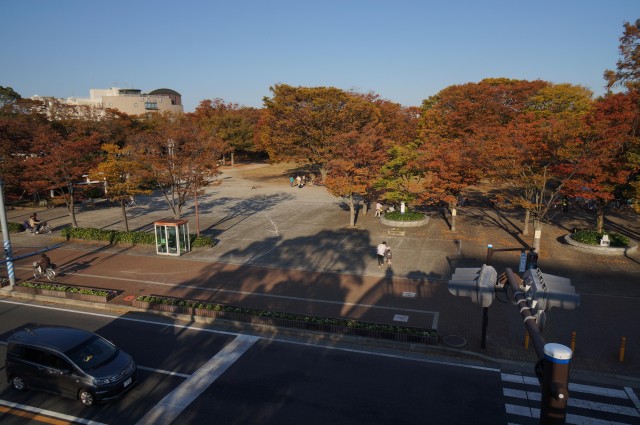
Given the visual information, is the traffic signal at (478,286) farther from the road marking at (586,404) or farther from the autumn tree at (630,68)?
the autumn tree at (630,68)

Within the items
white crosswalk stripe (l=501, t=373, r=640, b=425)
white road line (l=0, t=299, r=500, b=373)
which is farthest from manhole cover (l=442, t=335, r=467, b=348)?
white crosswalk stripe (l=501, t=373, r=640, b=425)

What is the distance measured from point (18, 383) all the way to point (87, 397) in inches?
95.5

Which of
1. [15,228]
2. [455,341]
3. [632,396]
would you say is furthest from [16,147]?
[632,396]

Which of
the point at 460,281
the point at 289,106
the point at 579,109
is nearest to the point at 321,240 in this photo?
the point at 460,281

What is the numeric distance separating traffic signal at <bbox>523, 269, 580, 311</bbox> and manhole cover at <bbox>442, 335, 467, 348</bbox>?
8719 millimetres

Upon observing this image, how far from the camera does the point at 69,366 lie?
1121 centimetres

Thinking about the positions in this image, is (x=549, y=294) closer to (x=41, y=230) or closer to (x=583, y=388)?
(x=583, y=388)

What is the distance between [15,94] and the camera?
55656mm

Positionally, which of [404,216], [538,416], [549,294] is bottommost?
[538,416]

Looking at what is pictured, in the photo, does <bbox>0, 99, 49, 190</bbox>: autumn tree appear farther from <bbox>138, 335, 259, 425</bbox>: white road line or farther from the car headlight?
the car headlight

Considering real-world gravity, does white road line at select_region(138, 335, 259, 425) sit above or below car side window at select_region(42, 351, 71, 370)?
below

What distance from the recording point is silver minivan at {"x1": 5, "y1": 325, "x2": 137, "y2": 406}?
11094 mm

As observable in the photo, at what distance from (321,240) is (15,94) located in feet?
170

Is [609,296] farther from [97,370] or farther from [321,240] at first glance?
[97,370]
